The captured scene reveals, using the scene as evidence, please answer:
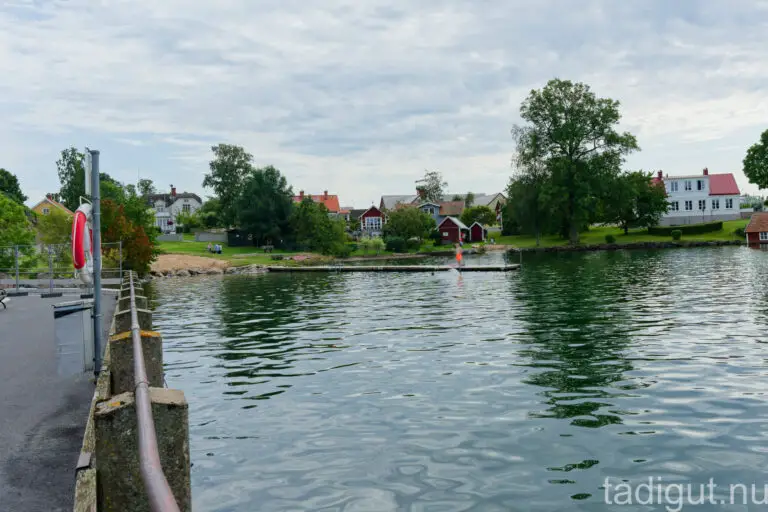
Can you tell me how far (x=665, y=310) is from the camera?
92.5 ft

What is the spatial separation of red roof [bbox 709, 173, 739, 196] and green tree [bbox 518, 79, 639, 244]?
36799mm

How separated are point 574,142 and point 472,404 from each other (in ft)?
292

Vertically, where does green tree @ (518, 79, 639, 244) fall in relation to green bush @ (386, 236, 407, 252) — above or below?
above

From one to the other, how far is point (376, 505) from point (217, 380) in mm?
8951

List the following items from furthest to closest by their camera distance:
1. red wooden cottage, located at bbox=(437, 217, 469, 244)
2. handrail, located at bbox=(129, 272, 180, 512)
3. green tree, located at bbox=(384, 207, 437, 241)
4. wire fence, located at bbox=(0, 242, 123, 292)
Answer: red wooden cottage, located at bbox=(437, 217, 469, 244), green tree, located at bbox=(384, 207, 437, 241), wire fence, located at bbox=(0, 242, 123, 292), handrail, located at bbox=(129, 272, 180, 512)

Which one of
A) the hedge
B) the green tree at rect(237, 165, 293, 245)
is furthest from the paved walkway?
the hedge

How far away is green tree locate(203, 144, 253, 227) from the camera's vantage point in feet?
432

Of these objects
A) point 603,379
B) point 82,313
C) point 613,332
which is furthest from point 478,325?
point 82,313

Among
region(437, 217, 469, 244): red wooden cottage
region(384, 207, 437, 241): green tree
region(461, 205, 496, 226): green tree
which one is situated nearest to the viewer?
region(384, 207, 437, 241): green tree

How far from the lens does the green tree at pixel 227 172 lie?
432 ft

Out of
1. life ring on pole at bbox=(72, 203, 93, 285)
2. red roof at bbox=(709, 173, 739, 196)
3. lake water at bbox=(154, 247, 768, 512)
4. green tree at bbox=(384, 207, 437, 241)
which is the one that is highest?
red roof at bbox=(709, 173, 739, 196)

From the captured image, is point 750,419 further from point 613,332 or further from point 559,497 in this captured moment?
point 613,332

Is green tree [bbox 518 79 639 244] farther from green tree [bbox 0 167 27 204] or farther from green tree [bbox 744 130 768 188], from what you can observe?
green tree [bbox 0 167 27 204]

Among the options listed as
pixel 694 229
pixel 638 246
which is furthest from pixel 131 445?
pixel 694 229
